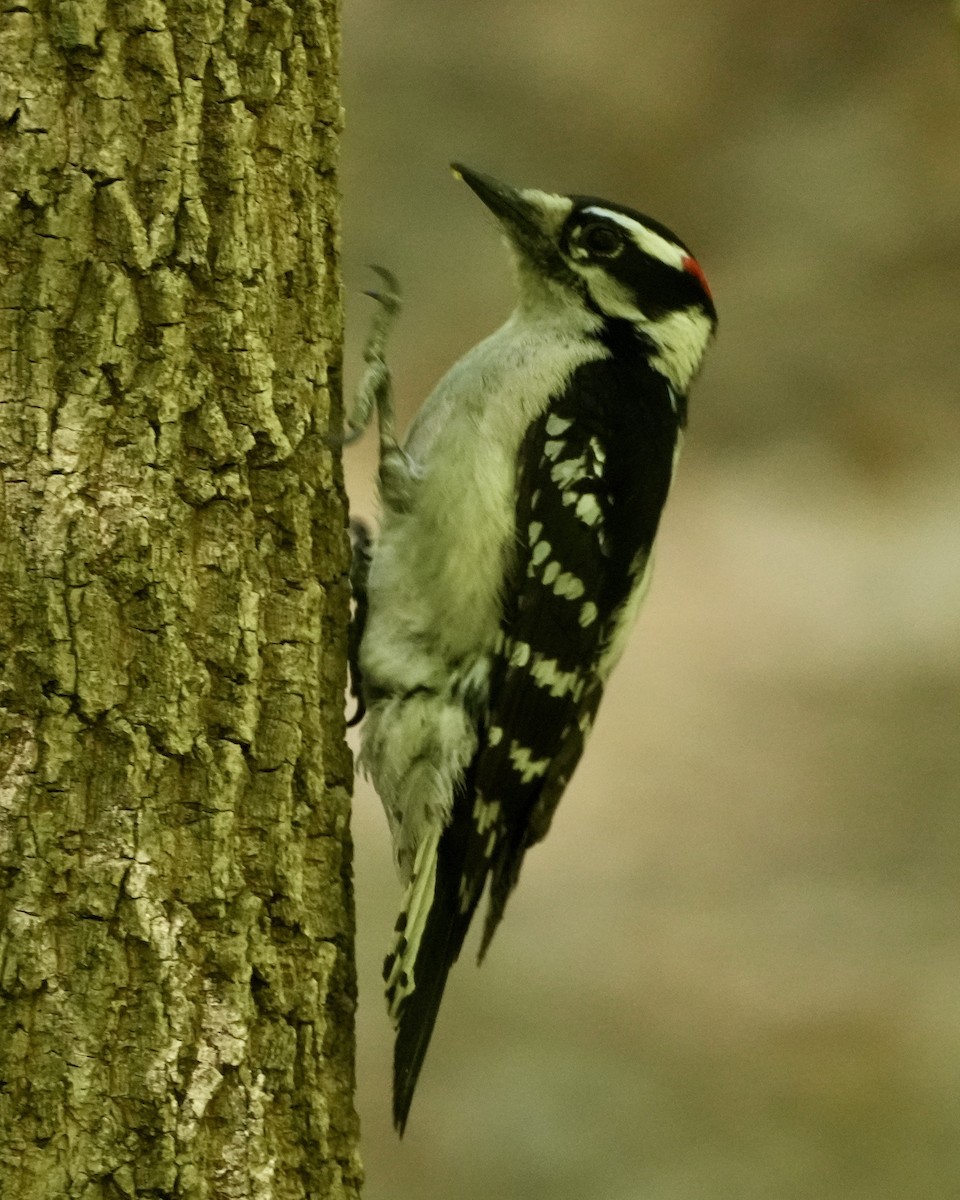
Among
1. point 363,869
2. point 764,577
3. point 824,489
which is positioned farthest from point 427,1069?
point 824,489

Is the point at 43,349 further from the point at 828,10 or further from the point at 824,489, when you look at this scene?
the point at 828,10

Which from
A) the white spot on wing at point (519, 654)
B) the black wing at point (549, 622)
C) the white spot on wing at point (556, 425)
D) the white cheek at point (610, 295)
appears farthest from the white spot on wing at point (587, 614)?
the white cheek at point (610, 295)

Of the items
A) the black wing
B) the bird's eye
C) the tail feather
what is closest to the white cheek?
the bird's eye

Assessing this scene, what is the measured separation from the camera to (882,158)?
14.5 feet

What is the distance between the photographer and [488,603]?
7.39ft

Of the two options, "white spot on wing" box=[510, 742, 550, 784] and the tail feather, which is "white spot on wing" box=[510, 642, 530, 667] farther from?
the tail feather

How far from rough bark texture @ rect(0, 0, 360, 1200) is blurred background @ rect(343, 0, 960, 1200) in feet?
7.51

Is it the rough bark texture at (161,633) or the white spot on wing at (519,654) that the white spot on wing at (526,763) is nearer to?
the white spot on wing at (519,654)

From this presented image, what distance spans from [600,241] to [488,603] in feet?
2.17

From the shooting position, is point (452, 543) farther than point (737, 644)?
No

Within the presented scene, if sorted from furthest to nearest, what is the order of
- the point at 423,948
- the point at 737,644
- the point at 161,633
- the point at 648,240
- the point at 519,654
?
1. the point at 737,644
2. the point at 648,240
3. the point at 519,654
4. the point at 423,948
5. the point at 161,633

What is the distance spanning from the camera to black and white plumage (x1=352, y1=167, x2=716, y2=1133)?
87.2 inches

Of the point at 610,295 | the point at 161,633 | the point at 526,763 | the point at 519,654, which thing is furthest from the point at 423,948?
the point at 610,295

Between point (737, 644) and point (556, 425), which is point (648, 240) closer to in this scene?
point (556, 425)
